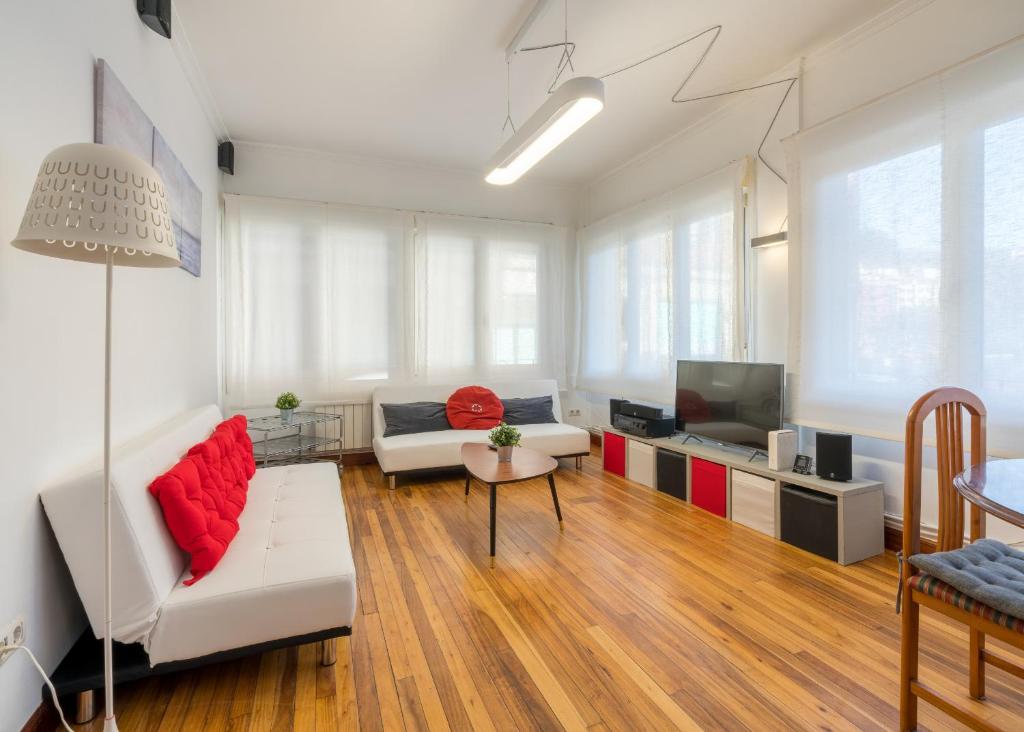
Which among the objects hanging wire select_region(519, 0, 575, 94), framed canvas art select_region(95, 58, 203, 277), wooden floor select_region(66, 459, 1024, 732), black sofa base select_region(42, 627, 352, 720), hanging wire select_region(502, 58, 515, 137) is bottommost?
wooden floor select_region(66, 459, 1024, 732)

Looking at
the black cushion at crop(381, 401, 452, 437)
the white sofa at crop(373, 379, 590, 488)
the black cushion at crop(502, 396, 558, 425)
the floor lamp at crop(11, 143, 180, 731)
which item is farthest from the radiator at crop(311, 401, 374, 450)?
the floor lamp at crop(11, 143, 180, 731)

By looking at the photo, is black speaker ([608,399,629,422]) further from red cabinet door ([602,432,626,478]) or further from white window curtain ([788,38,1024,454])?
white window curtain ([788,38,1024,454])

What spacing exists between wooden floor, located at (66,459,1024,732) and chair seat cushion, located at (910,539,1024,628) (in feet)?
1.66

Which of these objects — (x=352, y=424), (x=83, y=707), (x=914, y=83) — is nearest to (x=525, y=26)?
(x=914, y=83)

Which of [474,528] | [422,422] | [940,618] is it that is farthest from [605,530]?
[422,422]

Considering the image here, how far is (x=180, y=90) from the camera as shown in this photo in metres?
2.92

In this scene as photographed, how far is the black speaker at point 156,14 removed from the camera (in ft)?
7.09

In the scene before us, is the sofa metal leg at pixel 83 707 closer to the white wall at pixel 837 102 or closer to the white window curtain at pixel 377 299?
the white window curtain at pixel 377 299

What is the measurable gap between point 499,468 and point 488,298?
2.51 m

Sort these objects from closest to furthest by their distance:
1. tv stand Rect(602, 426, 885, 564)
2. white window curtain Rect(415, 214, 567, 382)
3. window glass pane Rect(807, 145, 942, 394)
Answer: window glass pane Rect(807, 145, 942, 394) → tv stand Rect(602, 426, 885, 564) → white window curtain Rect(415, 214, 567, 382)

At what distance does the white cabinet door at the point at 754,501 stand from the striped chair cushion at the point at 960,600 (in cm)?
153

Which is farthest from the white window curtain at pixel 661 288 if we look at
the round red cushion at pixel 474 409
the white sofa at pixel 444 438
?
the round red cushion at pixel 474 409

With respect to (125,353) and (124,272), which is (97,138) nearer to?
(124,272)

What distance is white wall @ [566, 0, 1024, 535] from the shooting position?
2301mm
